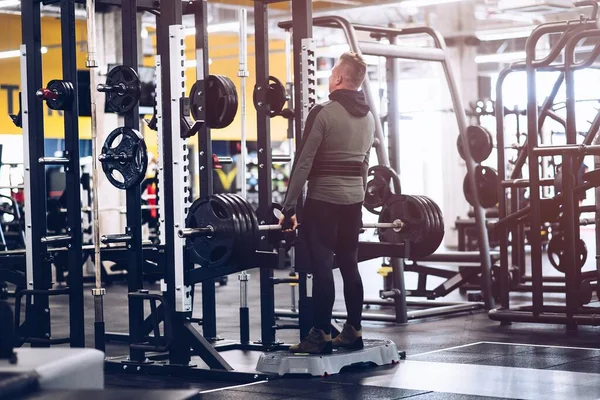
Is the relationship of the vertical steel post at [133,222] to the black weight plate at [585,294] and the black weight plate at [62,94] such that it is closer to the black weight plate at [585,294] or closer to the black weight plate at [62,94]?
the black weight plate at [62,94]

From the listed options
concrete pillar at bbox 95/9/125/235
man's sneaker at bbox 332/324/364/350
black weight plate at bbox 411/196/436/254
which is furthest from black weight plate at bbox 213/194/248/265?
concrete pillar at bbox 95/9/125/235

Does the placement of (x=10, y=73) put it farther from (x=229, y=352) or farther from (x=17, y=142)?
(x=229, y=352)

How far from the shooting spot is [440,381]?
4.63m

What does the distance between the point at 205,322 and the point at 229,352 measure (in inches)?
10.8

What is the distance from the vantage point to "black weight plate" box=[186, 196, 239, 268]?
472 centimetres

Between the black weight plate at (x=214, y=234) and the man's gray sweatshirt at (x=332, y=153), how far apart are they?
11.1 inches

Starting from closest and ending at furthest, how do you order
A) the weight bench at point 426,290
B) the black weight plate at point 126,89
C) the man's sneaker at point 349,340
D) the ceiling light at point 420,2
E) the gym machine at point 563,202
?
the man's sneaker at point 349,340 → the black weight plate at point 126,89 → the gym machine at point 563,202 → the weight bench at point 426,290 → the ceiling light at point 420,2

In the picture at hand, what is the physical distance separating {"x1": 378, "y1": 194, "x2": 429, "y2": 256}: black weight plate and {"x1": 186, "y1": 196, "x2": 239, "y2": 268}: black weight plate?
4.23 feet

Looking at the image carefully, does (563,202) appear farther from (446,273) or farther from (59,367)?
(59,367)

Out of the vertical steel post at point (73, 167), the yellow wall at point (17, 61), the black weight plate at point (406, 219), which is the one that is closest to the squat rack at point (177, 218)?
the vertical steel post at point (73, 167)

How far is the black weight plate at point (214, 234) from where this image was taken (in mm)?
4723

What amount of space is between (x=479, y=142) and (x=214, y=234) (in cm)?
333

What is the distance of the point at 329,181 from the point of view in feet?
15.7

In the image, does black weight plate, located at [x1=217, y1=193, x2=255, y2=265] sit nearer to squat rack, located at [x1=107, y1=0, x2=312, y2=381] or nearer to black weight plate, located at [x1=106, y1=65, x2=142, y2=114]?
squat rack, located at [x1=107, y1=0, x2=312, y2=381]
